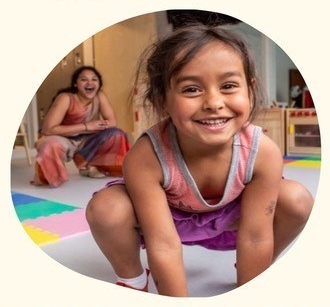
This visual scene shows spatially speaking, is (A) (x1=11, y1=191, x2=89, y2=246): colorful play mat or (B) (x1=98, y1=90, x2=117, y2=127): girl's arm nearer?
(A) (x1=11, y1=191, x2=89, y2=246): colorful play mat

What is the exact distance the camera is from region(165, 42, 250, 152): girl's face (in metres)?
0.49

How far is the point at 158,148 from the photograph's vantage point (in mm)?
593

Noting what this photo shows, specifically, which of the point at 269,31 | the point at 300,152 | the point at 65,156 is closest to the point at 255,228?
the point at 269,31

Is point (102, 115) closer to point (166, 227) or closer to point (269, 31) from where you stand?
point (166, 227)

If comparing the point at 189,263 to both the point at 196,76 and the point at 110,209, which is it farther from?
the point at 196,76

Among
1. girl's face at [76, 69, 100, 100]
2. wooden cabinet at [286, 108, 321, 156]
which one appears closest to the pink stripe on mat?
girl's face at [76, 69, 100, 100]

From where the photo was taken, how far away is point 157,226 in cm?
55

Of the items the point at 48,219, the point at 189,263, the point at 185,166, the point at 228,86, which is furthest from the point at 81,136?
the point at 228,86

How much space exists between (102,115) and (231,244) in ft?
3.93

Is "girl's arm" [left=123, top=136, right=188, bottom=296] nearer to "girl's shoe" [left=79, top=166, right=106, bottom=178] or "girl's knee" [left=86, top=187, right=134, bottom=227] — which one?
"girl's knee" [left=86, top=187, right=134, bottom=227]

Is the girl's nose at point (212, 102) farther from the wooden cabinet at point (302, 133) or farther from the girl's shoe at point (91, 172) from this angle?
the wooden cabinet at point (302, 133)

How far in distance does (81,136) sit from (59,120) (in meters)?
0.11

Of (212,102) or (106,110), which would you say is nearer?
(212,102)

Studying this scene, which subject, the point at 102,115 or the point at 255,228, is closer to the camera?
the point at 255,228
